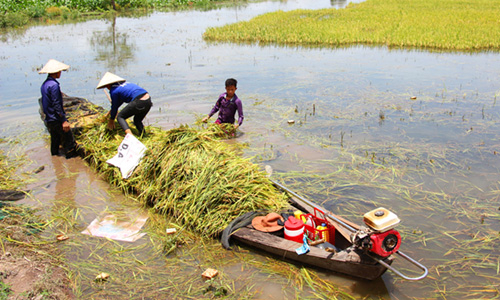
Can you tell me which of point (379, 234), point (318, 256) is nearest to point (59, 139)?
point (318, 256)

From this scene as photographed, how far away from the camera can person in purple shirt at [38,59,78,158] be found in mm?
5461

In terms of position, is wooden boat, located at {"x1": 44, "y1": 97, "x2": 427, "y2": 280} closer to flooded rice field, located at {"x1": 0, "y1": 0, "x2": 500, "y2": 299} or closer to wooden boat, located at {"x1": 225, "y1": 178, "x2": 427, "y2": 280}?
wooden boat, located at {"x1": 225, "y1": 178, "x2": 427, "y2": 280}

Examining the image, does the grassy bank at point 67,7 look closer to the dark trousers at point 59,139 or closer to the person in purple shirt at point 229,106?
the dark trousers at point 59,139

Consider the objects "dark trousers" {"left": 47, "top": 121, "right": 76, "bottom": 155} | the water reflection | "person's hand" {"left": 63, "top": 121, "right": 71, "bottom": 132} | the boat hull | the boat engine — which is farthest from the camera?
the water reflection

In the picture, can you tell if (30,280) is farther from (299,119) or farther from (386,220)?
(299,119)

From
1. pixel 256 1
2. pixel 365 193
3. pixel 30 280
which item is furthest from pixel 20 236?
pixel 256 1

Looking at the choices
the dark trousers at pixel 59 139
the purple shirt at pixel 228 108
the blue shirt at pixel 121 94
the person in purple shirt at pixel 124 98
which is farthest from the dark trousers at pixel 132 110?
the purple shirt at pixel 228 108

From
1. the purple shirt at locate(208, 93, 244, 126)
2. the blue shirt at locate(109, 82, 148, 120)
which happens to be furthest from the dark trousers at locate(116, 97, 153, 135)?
the purple shirt at locate(208, 93, 244, 126)

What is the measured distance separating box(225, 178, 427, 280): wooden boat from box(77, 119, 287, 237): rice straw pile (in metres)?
0.34

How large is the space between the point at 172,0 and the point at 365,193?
1488 inches

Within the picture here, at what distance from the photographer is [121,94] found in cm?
558

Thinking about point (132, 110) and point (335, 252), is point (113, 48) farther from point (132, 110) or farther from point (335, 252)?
point (335, 252)

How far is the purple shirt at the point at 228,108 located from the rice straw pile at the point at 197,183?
3.88ft

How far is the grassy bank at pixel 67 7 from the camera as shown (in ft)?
84.6
